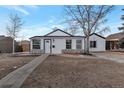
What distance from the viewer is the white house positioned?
3044cm

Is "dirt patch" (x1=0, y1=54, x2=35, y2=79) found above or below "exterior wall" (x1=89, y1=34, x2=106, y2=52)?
below

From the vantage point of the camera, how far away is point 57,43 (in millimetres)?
30812

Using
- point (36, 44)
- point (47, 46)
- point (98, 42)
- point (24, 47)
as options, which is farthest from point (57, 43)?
point (24, 47)

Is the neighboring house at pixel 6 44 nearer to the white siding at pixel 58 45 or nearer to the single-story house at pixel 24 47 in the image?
the single-story house at pixel 24 47

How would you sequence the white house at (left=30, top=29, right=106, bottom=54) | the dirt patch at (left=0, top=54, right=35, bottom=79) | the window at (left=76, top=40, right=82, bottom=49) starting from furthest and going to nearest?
the window at (left=76, top=40, right=82, bottom=49)
the white house at (left=30, top=29, right=106, bottom=54)
the dirt patch at (left=0, top=54, right=35, bottom=79)

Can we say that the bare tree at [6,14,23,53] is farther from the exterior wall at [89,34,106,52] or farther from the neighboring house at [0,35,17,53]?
the exterior wall at [89,34,106,52]

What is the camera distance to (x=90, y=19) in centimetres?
3141

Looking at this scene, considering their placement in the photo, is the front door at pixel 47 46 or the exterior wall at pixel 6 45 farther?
the exterior wall at pixel 6 45

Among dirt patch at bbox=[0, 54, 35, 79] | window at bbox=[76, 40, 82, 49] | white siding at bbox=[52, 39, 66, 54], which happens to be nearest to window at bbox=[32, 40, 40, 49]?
white siding at bbox=[52, 39, 66, 54]

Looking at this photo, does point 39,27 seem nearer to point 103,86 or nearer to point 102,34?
point 102,34

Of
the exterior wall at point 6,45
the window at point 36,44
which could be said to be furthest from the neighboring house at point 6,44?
the window at point 36,44

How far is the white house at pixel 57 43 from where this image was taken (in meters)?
30.4
